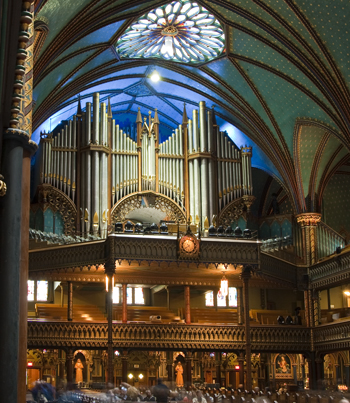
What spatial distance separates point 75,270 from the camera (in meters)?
25.6

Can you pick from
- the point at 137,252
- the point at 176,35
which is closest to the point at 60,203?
the point at 137,252

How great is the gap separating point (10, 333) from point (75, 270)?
18184mm

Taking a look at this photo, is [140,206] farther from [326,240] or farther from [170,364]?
[326,240]

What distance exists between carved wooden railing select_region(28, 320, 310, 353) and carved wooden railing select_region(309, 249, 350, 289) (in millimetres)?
2820

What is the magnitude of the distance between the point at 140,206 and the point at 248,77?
7413 millimetres

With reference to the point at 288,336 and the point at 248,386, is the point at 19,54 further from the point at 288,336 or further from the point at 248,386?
the point at 288,336

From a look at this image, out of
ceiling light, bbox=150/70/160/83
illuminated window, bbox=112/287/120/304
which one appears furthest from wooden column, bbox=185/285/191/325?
ceiling light, bbox=150/70/160/83

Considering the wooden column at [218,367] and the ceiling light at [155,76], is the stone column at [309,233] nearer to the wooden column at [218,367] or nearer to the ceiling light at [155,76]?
the wooden column at [218,367]

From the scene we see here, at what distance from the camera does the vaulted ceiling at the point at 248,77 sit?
21375 millimetres

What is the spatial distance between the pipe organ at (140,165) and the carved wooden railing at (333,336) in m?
6.65

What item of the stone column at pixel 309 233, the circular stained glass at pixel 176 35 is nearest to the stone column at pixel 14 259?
the circular stained glass at pixel 176 35

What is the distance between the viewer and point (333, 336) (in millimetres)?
25344

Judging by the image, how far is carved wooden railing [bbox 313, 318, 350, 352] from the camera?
2439 centimetres

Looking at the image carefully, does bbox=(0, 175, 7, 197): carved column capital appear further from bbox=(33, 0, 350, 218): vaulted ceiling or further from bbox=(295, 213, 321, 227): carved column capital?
bbox=(295, 213, 321, 227): carved column capital
